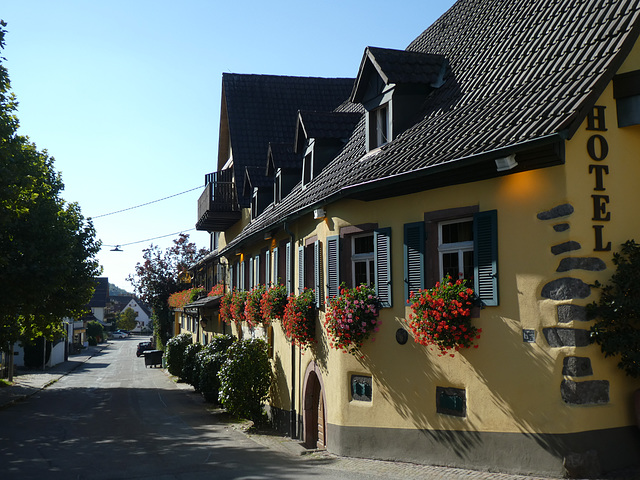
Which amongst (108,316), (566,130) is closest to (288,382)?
(566,130)

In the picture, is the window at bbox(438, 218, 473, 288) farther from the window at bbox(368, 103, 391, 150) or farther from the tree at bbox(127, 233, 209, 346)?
the tree at bbox(127, 233, 209, 346)

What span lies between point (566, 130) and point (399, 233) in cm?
368

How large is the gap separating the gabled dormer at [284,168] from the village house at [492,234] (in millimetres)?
5142

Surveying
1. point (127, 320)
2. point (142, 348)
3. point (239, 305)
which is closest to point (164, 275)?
point (142, 348)

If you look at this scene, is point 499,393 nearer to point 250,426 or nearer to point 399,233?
point 399,233

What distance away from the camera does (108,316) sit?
137 metres

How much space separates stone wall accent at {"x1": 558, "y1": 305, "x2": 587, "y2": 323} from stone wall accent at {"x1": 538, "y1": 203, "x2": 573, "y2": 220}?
1179 mm

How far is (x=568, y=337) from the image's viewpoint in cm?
880

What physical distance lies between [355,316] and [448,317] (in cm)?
223

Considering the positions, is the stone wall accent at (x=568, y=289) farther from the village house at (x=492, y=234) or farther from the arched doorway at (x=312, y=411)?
the arched doorway at (x=312, y=411)

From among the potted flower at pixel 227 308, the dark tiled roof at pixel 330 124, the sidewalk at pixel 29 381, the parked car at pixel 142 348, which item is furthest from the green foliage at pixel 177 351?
the parked car at pixel 142 348

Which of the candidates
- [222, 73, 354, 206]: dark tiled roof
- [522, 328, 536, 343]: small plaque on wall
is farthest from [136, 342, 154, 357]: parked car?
[522, 328, 536, 343]: small plaque on wall

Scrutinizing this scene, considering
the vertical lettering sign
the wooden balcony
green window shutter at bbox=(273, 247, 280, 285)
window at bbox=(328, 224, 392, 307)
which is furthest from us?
the wooden balcony

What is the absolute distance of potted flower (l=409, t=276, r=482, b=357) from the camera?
9789 mm
